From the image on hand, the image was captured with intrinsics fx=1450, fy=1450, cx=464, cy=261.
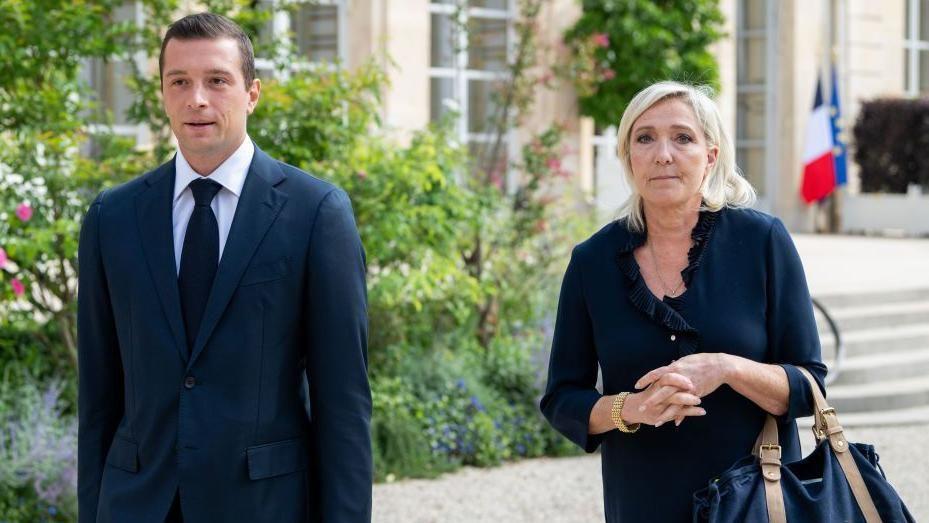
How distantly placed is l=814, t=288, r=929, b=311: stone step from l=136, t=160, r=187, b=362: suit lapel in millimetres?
8483

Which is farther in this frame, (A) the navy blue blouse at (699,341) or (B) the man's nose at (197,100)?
(A) the navy blue blouse at (699,341)

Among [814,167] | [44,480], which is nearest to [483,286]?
[44,480]

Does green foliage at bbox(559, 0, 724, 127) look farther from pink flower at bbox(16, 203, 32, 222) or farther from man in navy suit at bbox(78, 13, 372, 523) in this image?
man in navy suit at bbox(78, 13, 372, 523)

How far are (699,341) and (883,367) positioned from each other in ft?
24.2

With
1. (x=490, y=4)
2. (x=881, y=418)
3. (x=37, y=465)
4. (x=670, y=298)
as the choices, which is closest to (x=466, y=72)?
(x=490, y=4)

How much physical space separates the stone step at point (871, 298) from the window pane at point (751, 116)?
6843 mm

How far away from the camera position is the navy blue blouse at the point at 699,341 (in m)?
3.00

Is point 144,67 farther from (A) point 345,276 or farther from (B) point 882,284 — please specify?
(A) point 345,276

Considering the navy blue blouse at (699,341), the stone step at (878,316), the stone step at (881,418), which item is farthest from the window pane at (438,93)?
the navy blue blouse at (699,341)

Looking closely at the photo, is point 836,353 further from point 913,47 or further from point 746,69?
point 913,47

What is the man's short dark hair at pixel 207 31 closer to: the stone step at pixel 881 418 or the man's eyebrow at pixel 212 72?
the man's eyebrow at pixel 212 72

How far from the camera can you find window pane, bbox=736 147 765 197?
60.8ft

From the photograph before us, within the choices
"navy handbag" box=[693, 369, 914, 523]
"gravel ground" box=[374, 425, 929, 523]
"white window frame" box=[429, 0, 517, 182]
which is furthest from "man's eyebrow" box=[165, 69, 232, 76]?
"white window frame" box=[429, 0, 517, 182]

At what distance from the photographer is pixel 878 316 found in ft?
35.9
